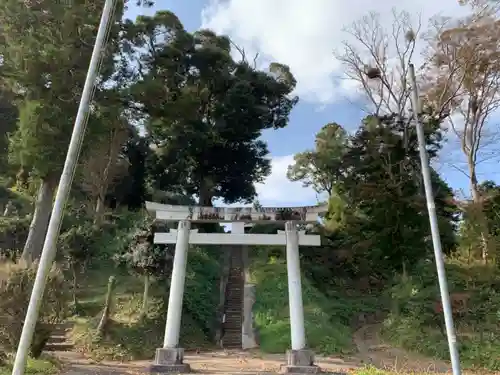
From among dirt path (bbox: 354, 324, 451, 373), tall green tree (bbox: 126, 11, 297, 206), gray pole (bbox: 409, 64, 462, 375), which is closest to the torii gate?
dirt path (bbox: 354, 324, 451, 373)

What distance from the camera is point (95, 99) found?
1441 cm

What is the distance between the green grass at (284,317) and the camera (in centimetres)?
1347

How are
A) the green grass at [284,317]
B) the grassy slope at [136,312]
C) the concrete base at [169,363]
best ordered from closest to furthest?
the concrete base at [169,363], the grassy slope at [136,312], the green grass at [284,317]

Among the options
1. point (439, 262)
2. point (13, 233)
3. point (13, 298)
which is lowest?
point (13, 298)

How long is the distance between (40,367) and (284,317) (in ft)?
27.0

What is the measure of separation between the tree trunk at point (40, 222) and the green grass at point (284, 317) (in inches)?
298

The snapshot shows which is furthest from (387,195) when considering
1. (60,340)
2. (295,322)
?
(60,340)

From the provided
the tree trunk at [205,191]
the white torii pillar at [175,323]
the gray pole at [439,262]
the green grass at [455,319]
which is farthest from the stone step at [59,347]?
the tree trunk at [205,191]

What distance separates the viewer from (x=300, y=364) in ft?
33.6

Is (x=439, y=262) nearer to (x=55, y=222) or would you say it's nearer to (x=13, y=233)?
(x=55, y=222)

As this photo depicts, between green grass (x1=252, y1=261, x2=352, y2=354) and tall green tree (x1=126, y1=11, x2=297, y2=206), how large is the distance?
7.34m

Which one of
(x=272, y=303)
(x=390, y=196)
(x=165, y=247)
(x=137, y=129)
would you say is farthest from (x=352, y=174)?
(x=137, y=129)

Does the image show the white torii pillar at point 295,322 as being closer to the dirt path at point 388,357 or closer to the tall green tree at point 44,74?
the dirt path at point 388,357

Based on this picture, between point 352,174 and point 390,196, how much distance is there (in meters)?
2.91
